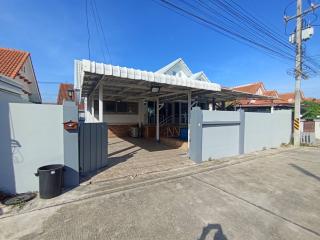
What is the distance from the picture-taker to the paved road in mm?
2998

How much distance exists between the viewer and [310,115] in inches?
687

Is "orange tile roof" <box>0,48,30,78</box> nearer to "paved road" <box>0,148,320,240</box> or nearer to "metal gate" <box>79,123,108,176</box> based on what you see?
"metal gate" <box>79,123,108,176</box>

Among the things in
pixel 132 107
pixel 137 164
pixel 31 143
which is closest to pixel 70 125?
pixel 31 143

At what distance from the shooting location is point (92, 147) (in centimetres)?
565

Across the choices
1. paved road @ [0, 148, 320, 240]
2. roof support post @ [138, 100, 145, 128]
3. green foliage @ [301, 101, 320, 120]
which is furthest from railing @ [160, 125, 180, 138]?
green foliage @ [301, 101, 320, 120]

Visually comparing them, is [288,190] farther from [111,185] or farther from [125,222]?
A: [111,185]

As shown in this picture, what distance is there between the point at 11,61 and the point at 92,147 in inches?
320

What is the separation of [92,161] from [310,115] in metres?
19.5

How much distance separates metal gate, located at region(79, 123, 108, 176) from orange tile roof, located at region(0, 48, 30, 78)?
614 centimetres

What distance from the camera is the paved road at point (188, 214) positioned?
3.00m

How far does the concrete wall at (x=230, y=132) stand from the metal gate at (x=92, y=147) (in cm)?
323

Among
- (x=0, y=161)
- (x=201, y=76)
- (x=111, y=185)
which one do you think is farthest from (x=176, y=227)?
(x=201, y=76)

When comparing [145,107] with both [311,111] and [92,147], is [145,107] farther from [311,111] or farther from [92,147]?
[311,111]

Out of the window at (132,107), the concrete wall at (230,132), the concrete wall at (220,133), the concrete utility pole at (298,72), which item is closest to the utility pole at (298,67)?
the concrete utility pole at (298,72)
